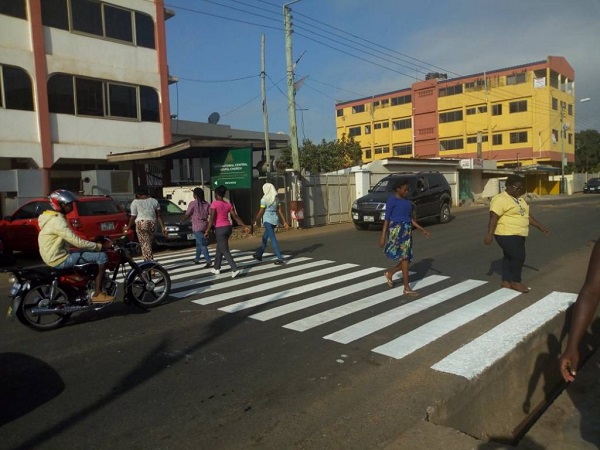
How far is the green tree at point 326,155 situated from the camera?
136ft

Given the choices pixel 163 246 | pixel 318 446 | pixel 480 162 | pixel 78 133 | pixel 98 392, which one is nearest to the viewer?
pixel 318 446

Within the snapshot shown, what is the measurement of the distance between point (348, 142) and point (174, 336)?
39897mm

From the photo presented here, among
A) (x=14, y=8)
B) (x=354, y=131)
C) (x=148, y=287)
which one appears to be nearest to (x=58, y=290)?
(x=148, y=287)

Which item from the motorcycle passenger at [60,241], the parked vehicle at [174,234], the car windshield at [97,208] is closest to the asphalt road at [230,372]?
the motorcycle passenger at [60,241]

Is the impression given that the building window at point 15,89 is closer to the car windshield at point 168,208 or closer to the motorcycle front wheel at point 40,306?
the car windshield at point 168,208

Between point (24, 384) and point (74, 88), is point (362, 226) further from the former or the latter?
point (24, 384)

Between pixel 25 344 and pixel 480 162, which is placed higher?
pixel 480 162

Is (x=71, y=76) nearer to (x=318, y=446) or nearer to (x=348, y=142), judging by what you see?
(x=318, y=446)

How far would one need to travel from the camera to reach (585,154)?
74.1 m

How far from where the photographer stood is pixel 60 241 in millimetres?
5961

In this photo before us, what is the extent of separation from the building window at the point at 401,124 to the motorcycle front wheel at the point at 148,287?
62329mm

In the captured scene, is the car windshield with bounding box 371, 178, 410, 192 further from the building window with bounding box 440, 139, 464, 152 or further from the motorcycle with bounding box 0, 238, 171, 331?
the building window with bounding box 440, 139, 464, 152

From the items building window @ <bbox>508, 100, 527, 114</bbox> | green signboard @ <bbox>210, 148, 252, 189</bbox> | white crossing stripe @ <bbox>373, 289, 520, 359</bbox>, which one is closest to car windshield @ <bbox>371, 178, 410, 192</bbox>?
green signboard @ <bbox>210, 148, 252, 189</bbox>

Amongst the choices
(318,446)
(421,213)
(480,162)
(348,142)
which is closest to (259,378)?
(318,446)
